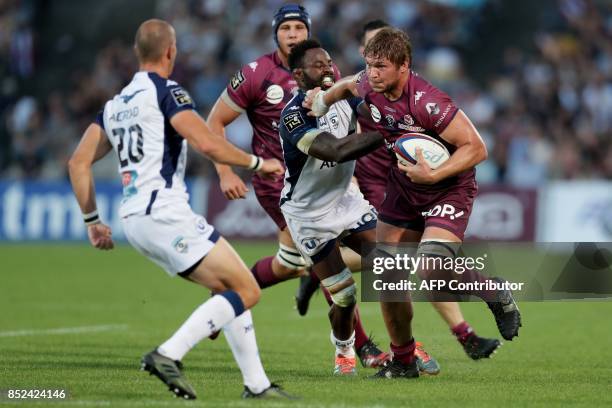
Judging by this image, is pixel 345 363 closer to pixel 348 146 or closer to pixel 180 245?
pixel 348 146

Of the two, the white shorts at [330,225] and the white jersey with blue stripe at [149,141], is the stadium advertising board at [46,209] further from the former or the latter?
the white jersey with blue stripe at [149,141]

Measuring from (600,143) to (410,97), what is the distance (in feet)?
47.8

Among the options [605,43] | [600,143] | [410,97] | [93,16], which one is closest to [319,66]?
[410,97]

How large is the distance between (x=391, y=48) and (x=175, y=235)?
7.41 ft

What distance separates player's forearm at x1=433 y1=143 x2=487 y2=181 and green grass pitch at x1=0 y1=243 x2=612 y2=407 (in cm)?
153

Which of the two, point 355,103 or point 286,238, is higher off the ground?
point 355,103

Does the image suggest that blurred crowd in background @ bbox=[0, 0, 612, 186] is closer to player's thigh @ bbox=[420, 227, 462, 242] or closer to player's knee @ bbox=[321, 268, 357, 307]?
player's knee @ bbox=[321, 268, 357, 307]

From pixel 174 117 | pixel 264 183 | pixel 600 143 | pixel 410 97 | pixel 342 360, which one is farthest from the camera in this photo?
pixel 600 143

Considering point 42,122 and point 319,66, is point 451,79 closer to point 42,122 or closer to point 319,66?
point 42,122

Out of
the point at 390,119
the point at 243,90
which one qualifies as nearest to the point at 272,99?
the point at 243,90

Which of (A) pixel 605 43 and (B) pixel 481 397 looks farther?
(A) pixel 605 43

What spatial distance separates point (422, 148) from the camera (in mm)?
8594

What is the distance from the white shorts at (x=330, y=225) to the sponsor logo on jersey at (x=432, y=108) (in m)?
1.21

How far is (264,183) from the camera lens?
10.9 meters
